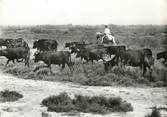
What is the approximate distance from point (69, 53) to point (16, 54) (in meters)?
1.42

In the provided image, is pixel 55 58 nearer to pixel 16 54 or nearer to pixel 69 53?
pixel 69 53

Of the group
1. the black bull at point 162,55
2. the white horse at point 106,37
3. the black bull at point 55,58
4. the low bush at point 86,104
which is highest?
the white horse at point 106,37

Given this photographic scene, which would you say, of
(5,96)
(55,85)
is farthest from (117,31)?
(5,96)

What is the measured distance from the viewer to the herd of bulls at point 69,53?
8.80 metres

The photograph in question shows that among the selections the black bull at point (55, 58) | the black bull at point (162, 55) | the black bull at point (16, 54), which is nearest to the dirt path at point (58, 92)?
the black bull at point (162, 55)

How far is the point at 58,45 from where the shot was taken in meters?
9.52

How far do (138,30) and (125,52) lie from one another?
0.71m

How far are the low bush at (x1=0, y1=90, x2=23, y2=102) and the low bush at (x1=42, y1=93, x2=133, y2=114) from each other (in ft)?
2.00

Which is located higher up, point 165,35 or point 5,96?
point 165,35

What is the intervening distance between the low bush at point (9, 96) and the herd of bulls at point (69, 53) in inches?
59.5

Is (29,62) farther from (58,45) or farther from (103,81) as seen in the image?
(103,81)

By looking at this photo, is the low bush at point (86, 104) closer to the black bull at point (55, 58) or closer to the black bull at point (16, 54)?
the black bull at point (55, 58)

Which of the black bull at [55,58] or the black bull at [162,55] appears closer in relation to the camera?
the black bull at [162,55]

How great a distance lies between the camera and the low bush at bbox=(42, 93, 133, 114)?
7.28 m
